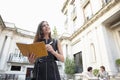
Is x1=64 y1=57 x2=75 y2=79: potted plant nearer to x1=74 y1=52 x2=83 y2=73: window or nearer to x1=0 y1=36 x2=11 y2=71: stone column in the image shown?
x1=74 y1=52 x2=83 y2=73: window

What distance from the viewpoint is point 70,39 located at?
14414mm

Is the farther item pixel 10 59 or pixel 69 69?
pixel 10 59

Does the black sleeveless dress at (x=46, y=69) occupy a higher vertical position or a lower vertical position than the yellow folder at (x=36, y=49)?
lower

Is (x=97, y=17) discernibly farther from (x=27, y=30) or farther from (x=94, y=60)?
(x=27, y=30)

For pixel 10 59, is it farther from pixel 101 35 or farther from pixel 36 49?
pixel 36 49

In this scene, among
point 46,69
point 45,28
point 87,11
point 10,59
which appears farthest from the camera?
point 10,59

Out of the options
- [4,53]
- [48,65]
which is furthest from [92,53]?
[4,53]

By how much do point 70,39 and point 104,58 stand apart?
267 inches

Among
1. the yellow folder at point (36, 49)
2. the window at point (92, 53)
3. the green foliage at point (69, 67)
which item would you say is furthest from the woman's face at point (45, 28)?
the green foliage at point (69, 67)

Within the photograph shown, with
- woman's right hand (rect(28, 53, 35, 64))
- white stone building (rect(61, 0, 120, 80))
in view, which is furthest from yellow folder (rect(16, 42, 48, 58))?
white stone building (rect(61, 0, 120, 80))

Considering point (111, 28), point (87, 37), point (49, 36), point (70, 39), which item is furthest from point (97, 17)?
point (49, 36)

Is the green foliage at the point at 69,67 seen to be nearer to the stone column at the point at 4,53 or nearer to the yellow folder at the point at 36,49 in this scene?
the stone column at the point at 4,53

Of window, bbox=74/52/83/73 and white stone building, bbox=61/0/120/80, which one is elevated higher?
white stone building, bbox=61/0/120/80

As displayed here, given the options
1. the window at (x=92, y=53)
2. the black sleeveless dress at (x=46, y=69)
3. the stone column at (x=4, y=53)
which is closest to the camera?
the black sleeveless dress at (x=46, y=69)
